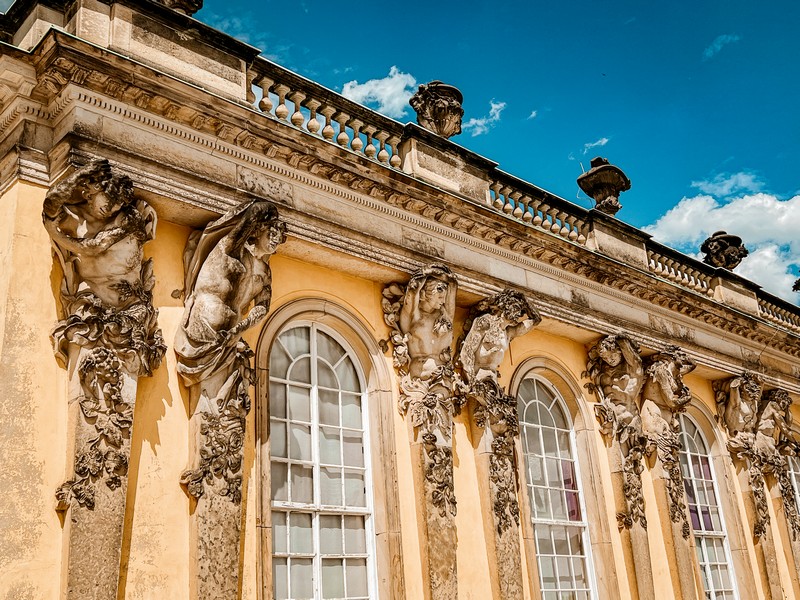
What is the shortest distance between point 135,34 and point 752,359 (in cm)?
1157

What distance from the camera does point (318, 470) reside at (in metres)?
8.07

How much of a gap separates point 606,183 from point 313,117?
20.5 feet

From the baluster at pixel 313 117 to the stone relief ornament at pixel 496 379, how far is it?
9.52ft

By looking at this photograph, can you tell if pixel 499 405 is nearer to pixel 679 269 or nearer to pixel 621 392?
pixel 621 392

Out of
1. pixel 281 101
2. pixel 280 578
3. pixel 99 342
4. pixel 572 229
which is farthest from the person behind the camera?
pixel 572 229

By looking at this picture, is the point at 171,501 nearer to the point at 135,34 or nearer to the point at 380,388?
the point at 380,388

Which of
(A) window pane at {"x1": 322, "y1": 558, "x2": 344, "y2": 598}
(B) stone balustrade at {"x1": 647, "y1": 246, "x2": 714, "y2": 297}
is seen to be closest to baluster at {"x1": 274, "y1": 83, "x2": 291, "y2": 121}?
(A) window pane at {"x1": 322, "y1": 558, "x2": 344, "y2": 598}

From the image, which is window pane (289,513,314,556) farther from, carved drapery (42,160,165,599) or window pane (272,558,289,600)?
carved drapery (42,160,165,599)

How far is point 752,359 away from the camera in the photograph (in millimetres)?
14453

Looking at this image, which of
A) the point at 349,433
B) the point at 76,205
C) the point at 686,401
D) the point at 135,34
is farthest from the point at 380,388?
the point at 686,401

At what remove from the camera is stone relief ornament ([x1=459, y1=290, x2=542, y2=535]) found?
937 centimetres

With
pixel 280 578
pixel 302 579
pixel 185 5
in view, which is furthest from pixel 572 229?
pixel 280 578

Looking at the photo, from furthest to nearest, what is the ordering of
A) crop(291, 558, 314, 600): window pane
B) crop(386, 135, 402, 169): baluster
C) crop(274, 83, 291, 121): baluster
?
crop(386, 135, 402, 169): baluster < crop(274, 83, 291, 121): baluster < crop(291, 558, 314, 600): window pane

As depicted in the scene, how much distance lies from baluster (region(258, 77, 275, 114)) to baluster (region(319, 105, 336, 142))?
0.63 m
